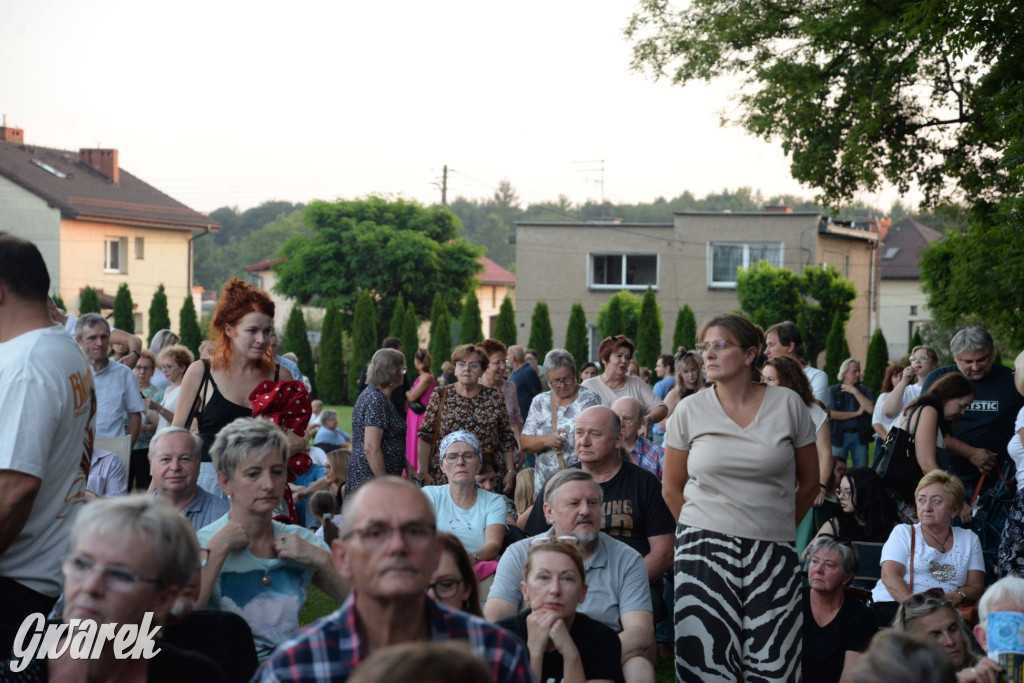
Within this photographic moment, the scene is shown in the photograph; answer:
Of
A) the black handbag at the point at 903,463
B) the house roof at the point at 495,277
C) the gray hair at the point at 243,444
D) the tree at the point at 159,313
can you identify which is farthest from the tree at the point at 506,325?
the gray hair at the point at 243,444

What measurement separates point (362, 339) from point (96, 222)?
48.9 feet

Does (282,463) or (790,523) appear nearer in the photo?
(282,463)

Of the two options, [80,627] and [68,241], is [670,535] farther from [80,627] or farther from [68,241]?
[68,241]

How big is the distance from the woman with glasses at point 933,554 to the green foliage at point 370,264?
144 feet

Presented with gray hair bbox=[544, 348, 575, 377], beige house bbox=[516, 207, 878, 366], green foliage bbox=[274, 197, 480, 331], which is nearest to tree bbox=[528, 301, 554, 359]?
beige house bbox=[516, 207, 878, 366]

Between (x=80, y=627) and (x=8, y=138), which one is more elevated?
(x=8, y=138)

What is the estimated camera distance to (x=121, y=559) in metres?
2.63

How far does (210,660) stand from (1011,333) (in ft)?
34.6

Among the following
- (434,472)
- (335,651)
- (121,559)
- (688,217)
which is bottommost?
(434,472)

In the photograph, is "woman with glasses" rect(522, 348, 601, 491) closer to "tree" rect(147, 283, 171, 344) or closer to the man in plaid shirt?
the man in plaid shirt

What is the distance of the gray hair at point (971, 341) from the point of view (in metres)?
7.12

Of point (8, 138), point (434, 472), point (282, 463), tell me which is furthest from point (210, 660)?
point (8, 138)

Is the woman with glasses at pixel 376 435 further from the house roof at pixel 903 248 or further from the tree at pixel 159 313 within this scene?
the house roof at pixel 903 248

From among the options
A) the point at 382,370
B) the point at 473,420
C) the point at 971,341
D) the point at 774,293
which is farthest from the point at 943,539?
the point at 774,293
